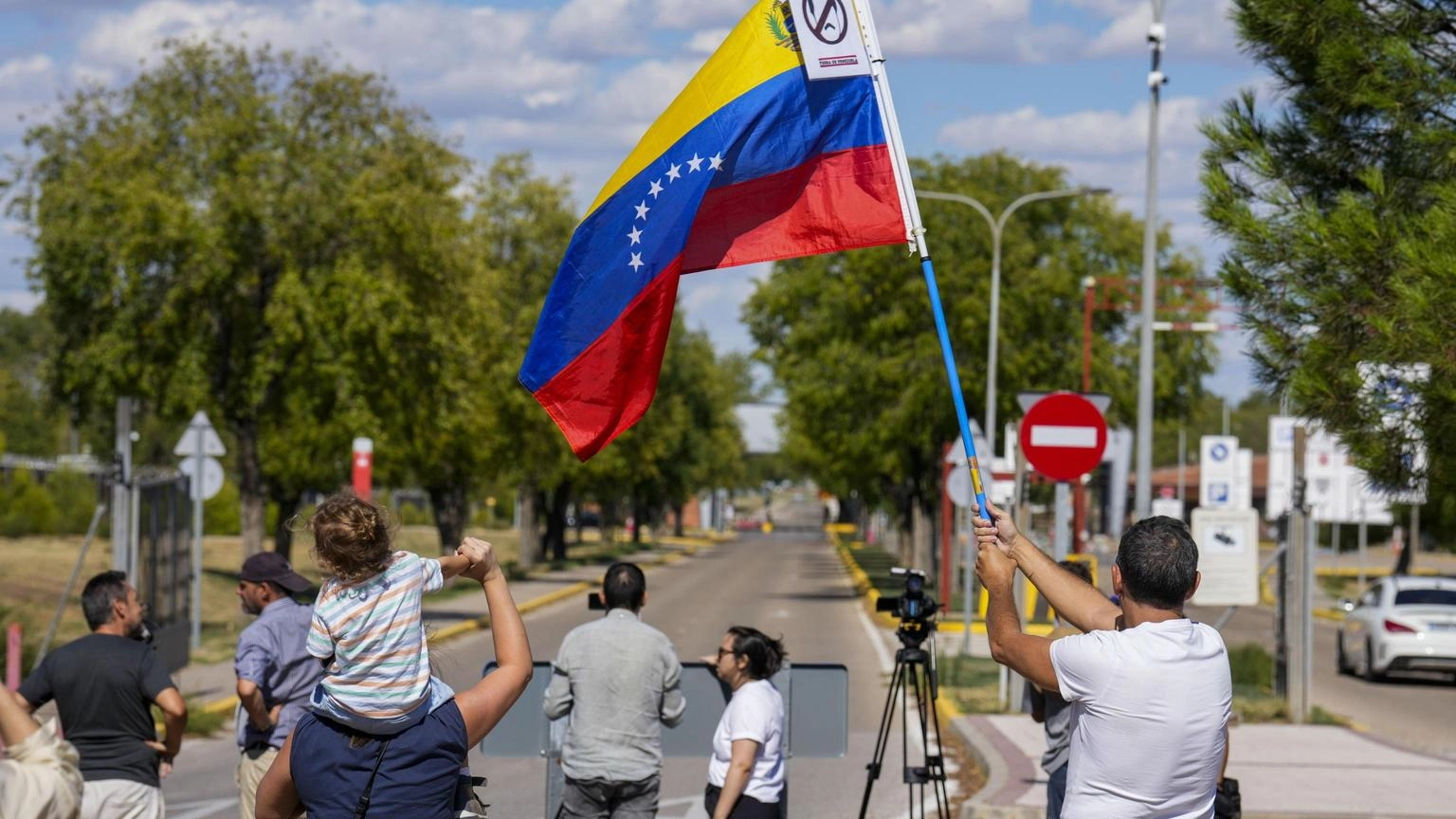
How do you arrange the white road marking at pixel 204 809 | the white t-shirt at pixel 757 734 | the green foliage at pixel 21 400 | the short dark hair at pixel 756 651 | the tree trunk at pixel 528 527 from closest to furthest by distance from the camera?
1. the white t-shirt at pixel 757 734
2. the short dark hair at pixel 756 651
3. the white road marking at pixel 204 809
4. the tree trunk at pixel 528 527
5. the green foliage at pixel 21 400

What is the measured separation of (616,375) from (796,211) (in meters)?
1.02

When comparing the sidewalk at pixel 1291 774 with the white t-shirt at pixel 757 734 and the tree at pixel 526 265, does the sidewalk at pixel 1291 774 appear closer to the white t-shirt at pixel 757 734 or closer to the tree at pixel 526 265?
the white t-shirt at pixel 757 734

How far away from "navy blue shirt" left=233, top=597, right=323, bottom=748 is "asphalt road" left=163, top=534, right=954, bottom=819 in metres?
0.69

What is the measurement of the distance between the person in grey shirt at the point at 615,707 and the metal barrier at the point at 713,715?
43.0 inches

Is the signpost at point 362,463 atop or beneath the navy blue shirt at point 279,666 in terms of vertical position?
atop

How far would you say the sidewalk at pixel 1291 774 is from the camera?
1198 cm

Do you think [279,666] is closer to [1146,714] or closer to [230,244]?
[1146,714]

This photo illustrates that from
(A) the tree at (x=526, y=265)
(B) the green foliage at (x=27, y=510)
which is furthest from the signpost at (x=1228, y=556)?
(B) the green foliage at (x=27, y=510)

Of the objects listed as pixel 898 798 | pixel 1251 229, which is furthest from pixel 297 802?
pixel 898 798

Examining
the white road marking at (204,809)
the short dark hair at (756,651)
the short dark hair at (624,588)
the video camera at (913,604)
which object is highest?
the short dark hair at (624,588)

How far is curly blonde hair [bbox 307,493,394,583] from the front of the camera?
Answer: 4.18 meters

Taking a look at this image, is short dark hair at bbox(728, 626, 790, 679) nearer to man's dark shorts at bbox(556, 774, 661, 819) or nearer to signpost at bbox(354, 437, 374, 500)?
man's dark shorts at bbox(556, 774, 661, 819)

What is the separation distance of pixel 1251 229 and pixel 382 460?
3216cm

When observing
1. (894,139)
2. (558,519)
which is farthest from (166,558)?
(558,519)
